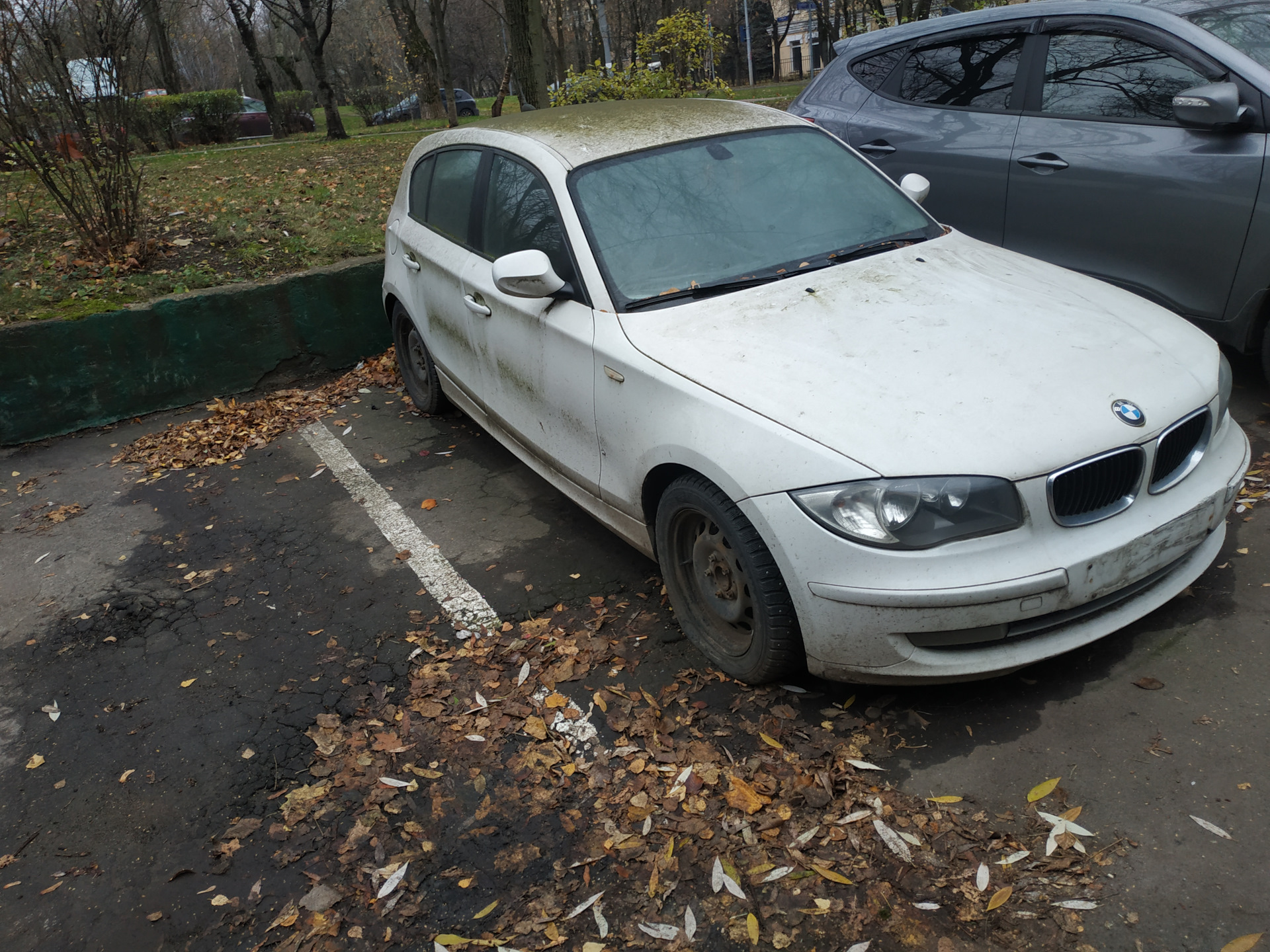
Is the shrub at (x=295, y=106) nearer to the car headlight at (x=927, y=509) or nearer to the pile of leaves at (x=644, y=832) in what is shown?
the pile of leaves at (x=644, y=832)

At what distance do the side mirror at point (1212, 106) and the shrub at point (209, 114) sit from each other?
72.9ft

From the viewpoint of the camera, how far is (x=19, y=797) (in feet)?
10.2

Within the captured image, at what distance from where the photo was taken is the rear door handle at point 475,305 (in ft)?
14.0

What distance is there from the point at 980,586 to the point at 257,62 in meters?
24.1

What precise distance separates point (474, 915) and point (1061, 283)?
2881 mm

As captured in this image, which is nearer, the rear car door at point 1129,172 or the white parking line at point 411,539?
the white parking line at point 411,539

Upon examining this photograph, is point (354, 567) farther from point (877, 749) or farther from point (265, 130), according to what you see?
point (265, 130)

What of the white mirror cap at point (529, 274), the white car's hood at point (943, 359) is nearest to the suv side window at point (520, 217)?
the white mirror cap at point (529, 274)

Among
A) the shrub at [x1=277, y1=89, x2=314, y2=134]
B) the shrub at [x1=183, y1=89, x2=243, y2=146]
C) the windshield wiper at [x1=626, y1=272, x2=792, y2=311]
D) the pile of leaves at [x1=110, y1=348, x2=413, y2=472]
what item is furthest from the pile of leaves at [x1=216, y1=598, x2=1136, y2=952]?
the shrub at [x1=277, y1=89, x2=314, y2=134]

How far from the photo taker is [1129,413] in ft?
8.87

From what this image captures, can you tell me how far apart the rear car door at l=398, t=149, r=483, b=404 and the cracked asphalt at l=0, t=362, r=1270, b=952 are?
0.68 metres

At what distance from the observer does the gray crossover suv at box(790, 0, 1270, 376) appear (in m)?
4.16

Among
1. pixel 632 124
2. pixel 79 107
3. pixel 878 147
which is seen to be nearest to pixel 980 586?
pixel 632 124

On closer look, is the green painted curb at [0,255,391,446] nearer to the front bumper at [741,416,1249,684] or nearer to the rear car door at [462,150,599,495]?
the rear car door at [462,150,599,495]
